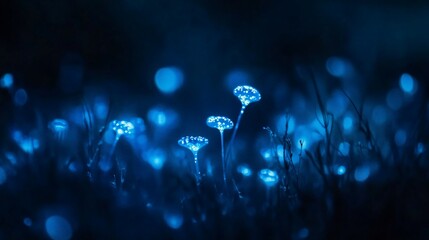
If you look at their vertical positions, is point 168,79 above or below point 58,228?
above

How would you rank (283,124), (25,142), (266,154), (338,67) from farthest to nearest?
1. (338,67)
2. (283,124)
3. (266,154)
4. (25,142)

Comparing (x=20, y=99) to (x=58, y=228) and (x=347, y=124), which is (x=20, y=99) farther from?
(x=347, y=124)

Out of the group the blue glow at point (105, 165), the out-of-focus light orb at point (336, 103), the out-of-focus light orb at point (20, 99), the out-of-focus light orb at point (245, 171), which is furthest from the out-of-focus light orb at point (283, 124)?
the out-of-focus light orb at point (20, 99)

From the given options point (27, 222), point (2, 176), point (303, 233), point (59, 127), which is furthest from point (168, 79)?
point (303, 233)

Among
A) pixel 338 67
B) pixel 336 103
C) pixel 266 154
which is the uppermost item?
pixel 338 67

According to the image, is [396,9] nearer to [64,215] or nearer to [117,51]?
[117,51]

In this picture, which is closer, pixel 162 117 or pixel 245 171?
pixel 245 171

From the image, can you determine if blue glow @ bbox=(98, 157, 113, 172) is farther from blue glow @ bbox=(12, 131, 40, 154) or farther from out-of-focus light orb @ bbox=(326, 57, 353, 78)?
out-of-focus light orb @ bbox=(326, 57, 353, 78)

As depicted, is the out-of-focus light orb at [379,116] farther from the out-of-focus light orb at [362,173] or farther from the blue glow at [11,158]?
the blue glow at [11,158]
